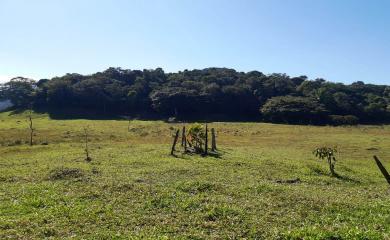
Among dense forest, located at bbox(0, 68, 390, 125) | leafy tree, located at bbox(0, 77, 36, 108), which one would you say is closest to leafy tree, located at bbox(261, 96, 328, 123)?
dense forest, located at bbox(0, 68, 390, 125)

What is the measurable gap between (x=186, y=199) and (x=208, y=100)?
10118cm

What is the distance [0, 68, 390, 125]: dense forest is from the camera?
114938 mm

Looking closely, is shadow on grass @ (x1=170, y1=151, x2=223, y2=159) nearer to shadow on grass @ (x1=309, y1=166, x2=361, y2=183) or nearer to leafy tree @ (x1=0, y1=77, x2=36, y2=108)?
shadow on grass @ (x1=309, y1=166, x2=361, y2=183)

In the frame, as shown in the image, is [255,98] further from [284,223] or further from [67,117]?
[284,223]

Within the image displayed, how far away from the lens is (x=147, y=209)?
2070cm

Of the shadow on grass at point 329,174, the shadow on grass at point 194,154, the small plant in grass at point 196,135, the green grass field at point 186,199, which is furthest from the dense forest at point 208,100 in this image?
the shadow on grass at point 329,174

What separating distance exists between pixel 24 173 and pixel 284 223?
20.4 metres

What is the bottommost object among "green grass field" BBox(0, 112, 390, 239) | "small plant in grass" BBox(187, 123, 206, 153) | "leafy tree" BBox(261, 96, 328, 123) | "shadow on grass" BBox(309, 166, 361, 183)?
"shadow on grass" BBox(309, 166, 361, 183)

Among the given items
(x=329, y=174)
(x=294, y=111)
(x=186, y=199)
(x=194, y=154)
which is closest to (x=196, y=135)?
(x=194, y=154)

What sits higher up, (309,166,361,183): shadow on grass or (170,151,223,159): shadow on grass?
(170,151,223,159): shadow on grass

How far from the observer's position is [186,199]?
22359 mm

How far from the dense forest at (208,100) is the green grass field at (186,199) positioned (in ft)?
234

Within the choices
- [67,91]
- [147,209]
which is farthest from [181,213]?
[67,91]

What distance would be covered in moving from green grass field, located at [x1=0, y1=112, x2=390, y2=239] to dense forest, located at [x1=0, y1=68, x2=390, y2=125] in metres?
71.4
